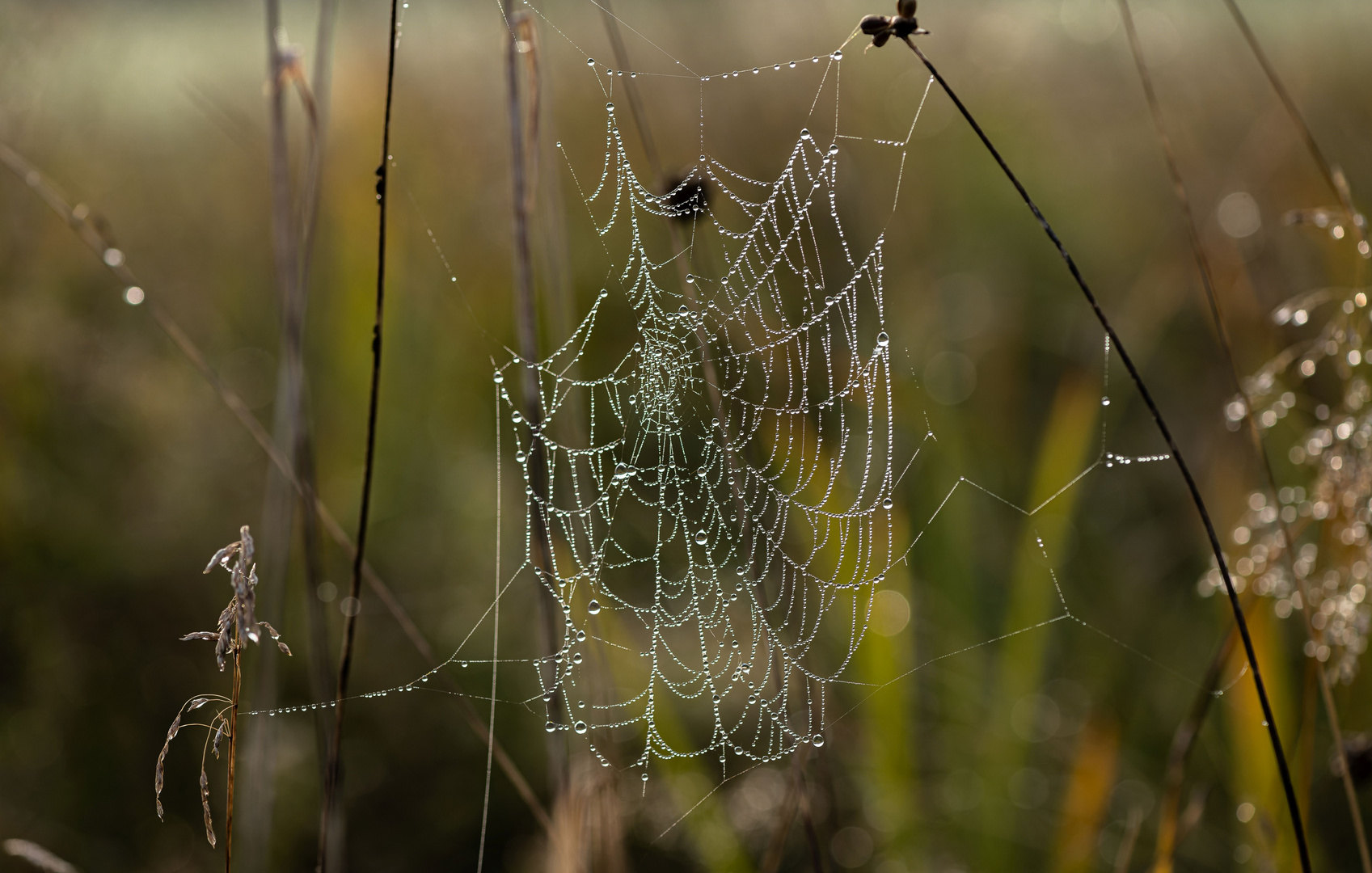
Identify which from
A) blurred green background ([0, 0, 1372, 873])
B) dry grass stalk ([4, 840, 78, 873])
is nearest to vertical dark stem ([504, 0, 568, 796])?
blurred green background ([0, 0, 1372, 873])

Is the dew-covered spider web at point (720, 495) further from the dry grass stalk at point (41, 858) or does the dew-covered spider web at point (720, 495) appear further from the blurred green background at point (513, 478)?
the dry grass stalk at point (41, 858)

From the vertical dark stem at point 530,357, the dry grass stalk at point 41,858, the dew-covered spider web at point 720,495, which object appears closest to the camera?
the dry grass stalk at point 41,858

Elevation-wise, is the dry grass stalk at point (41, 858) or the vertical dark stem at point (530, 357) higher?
the vertical dark stem at point (530, 357)

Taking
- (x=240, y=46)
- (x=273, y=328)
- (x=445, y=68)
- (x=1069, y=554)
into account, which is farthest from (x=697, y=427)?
(x=240, y=46)

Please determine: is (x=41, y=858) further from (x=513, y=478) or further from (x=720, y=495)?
(x=720, y=495)

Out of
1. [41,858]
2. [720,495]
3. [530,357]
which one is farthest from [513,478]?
[41,858]

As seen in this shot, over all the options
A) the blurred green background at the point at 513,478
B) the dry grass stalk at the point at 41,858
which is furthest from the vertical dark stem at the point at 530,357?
the dry grass stalk at the point at 41,858

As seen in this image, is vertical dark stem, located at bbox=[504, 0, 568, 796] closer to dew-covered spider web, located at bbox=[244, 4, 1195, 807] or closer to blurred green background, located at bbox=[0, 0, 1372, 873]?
blurred green background, located at bbox=[0, 0, 1372, 873]

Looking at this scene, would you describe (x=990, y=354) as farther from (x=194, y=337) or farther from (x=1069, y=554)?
(x=194, y=337)
